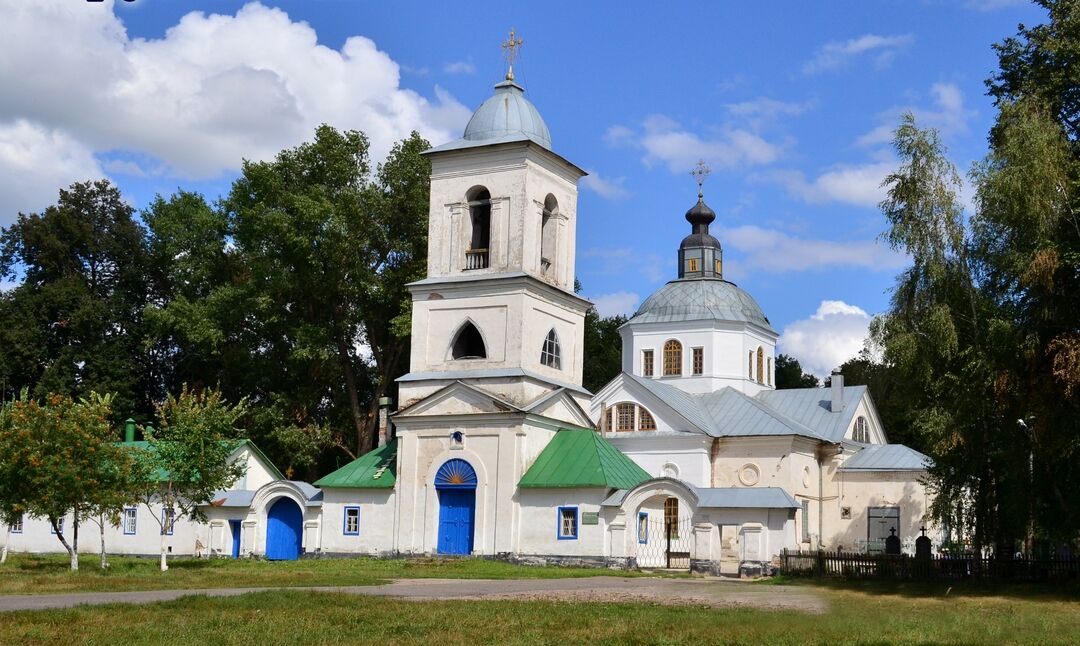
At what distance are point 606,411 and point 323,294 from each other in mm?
10795

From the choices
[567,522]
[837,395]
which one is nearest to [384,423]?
[567,522]

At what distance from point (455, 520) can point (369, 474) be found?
3088mm

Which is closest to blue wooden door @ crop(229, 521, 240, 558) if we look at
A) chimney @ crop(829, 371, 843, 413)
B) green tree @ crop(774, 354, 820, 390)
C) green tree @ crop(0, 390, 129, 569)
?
green tree @ crop(0, 390, 129, 569)

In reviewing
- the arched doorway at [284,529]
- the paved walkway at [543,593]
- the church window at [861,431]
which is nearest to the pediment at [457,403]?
the arched doorway at [284,529]

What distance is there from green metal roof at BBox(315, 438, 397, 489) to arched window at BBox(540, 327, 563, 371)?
5.13 m

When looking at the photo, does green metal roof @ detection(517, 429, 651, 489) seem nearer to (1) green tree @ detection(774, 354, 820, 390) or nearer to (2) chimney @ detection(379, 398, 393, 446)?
(2) chimney @ detection(379, 398, 393, 446)

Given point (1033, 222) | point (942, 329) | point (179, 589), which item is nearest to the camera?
point (179, 589)

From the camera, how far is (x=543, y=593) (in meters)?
20.0

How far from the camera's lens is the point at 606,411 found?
43031 millimetres

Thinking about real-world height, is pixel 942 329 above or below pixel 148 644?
above

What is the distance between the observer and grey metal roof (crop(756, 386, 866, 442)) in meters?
45.2

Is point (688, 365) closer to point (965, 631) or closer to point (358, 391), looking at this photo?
point (358, 391)

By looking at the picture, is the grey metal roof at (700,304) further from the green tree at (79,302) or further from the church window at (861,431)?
the green tree at (79,302)

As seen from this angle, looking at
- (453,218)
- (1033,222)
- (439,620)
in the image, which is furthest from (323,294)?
(439,620)
